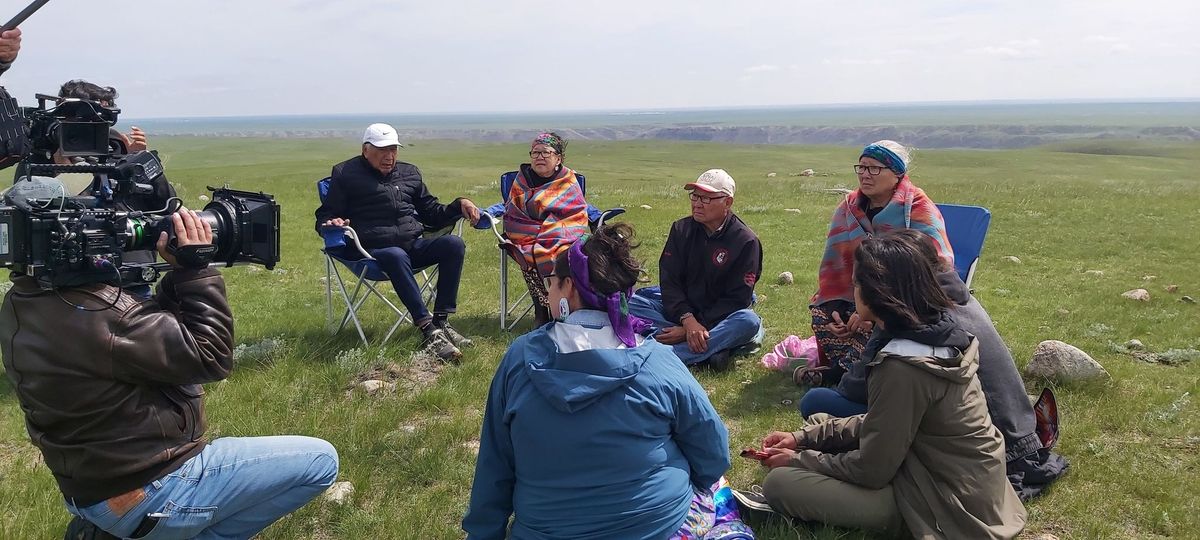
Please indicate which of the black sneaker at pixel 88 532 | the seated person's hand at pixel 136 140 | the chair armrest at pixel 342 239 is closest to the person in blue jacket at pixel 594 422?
the black sneaker at pixel 88 532

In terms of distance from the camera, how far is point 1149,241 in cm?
1072

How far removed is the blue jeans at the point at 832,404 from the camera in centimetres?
406

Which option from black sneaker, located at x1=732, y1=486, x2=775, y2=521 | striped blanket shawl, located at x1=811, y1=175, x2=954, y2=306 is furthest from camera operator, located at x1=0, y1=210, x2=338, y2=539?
striped blanket shawl, located at x1=811, y1=175, x2=954, y2=306

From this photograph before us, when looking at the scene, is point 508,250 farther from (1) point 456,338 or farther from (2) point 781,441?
(2) point 781,441

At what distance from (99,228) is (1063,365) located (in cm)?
521

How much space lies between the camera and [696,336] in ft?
18.5

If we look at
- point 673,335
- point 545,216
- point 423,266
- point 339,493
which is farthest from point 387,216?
point 339,493

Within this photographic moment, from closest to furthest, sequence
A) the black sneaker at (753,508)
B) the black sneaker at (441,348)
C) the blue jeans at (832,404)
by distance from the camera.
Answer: the black sneaker at (753,508) → the blue jeans at (832,404) → the black sneaker at (441,348)

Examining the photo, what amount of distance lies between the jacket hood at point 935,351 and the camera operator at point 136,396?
2293 mm

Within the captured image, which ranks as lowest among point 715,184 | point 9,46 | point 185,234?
point 715,184

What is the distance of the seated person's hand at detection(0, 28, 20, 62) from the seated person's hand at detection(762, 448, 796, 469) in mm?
4530

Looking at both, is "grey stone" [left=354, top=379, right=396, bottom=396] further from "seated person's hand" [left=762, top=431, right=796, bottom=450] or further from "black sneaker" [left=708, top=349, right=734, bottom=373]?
"seated person's hand" [left=762, top=431, right=796, bottom=450]

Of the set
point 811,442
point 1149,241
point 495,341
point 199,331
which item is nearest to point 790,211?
point 1149,241

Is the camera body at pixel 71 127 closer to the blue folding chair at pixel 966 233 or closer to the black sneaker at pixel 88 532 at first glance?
the black sneaker at pixel 88 532
